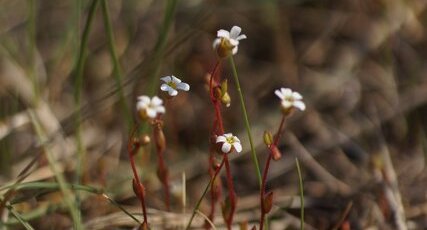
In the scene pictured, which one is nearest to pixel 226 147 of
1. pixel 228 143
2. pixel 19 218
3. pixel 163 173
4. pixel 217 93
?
Result: pixel 228 143

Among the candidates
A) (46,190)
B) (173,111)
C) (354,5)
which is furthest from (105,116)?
(354,5)

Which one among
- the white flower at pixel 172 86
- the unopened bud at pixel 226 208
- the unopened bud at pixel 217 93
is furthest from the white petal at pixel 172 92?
the unopened bud at pixel 226 208

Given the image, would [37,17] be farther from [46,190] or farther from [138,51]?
[46,190]

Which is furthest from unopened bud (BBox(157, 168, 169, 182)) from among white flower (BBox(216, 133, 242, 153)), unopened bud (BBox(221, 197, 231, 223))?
white flower (BBox(216, 133, 242, 153))

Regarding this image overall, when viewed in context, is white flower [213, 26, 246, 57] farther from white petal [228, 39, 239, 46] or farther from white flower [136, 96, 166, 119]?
white flower [136, 96, 166, 119]

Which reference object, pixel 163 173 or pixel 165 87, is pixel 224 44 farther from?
pixel 163 173

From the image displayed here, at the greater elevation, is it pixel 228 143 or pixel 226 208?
pixel 228 143

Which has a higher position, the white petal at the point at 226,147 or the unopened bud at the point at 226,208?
the white petal at the point at 226,147

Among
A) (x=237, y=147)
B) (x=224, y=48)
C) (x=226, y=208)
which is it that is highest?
(x=224, y=48)

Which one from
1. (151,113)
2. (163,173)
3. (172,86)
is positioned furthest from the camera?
(163,173)

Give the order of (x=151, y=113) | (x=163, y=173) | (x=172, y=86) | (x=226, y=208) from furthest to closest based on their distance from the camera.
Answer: (x=163, y=173)
(x=226, y=208)
(x=172, y=86)
(x=151, y=113)

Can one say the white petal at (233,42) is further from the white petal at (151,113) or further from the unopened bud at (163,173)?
the unopened bud at (163,173)
